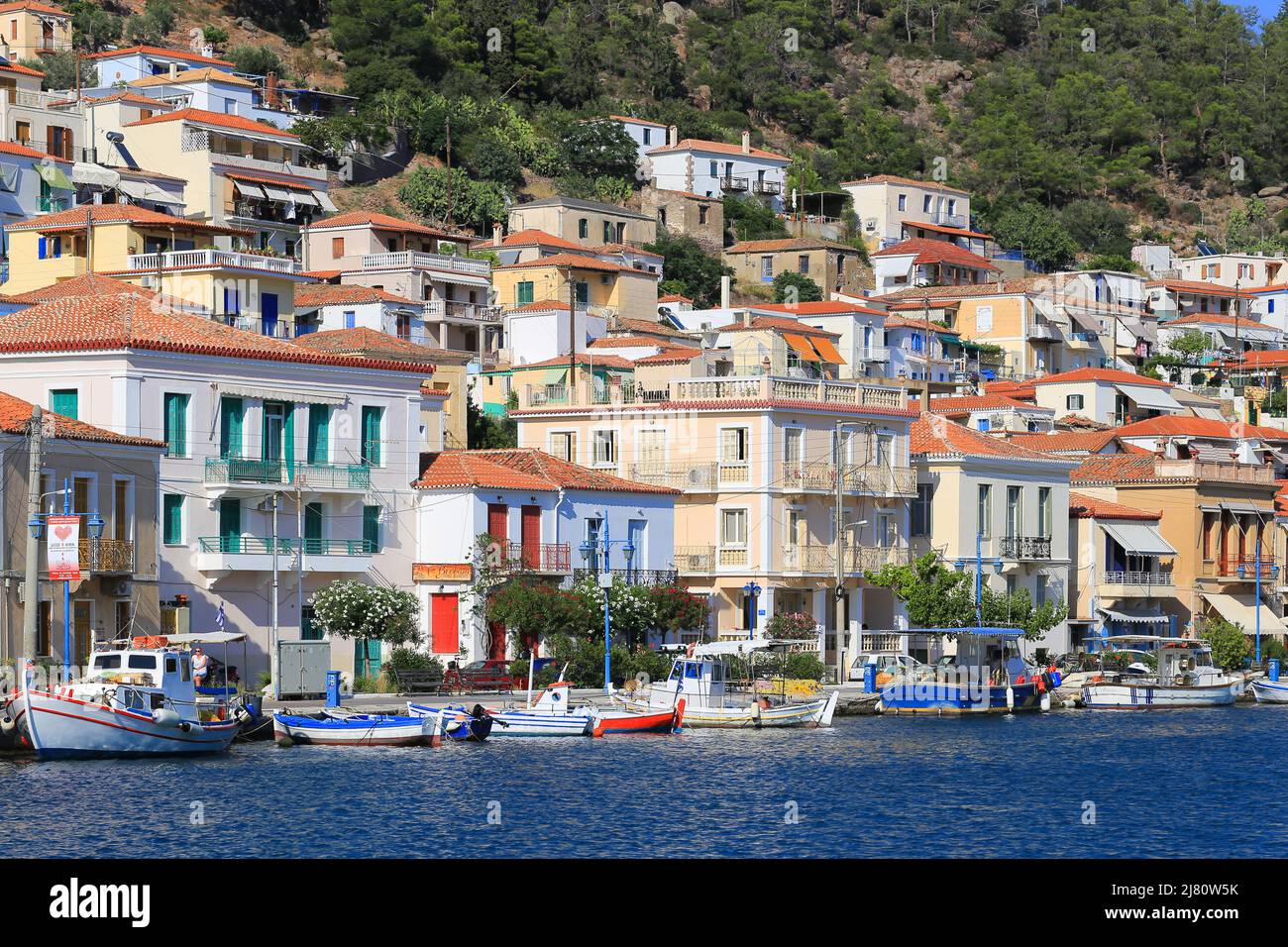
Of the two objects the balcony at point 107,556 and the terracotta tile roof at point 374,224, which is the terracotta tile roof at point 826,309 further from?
the balcony at point 107,556

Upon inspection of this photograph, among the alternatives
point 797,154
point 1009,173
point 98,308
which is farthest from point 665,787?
point 1009,173

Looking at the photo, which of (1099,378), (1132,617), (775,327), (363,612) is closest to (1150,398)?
(1099,378)

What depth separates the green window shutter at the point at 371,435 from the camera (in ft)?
208

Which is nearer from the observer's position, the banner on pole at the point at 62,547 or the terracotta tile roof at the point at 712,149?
the banner on pole at the point at 62,547

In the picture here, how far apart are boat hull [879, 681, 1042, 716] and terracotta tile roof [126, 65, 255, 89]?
7977cm

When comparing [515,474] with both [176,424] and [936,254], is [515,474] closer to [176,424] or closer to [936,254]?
[176,424]

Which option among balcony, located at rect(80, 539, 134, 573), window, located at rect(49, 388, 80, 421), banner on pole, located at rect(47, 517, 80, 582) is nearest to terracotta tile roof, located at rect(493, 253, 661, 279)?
window, located at rect(49, 388, 80, 421)

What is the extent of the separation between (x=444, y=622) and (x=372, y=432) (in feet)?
19.0

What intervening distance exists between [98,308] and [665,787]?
86.5 feet

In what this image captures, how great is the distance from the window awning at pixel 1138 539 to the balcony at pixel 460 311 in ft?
108

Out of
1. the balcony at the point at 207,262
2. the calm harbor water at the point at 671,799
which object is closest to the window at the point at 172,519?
the calm harbor water at the point at 671,799

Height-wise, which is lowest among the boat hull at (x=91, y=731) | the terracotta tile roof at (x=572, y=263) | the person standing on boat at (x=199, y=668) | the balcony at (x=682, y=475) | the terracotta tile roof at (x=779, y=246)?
the boat hull at (x=91, y=731)

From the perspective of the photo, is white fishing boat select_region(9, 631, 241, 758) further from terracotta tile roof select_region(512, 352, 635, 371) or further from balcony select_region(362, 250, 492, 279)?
balcony select_region(362, 250, 492, 279)

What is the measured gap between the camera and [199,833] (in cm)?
3409
